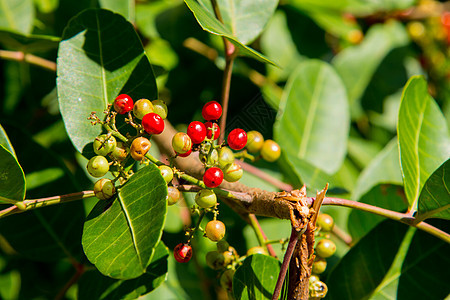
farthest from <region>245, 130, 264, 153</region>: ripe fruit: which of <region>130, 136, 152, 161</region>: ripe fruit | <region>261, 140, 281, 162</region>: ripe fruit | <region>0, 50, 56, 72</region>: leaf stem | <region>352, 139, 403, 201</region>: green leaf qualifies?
<region>0, 50, 56, 72</region>: leaf stem

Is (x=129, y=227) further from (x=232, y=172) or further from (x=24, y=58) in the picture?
(x=24, y=58)

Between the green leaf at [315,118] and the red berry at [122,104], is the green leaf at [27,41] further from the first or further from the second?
the green leaf at [315,118]

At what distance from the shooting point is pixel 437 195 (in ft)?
4.31

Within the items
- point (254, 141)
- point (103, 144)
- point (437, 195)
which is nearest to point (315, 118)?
point (254, 141)

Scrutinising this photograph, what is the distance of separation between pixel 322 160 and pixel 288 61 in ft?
2.59

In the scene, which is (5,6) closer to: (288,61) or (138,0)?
(138,0)

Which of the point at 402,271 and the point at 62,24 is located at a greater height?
the point at 62,24

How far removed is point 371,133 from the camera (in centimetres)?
318

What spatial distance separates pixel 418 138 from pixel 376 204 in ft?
1.19

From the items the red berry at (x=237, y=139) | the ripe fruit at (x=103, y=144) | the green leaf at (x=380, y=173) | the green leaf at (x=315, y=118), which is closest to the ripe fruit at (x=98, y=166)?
the ripe fruit at (x=103, y=144)

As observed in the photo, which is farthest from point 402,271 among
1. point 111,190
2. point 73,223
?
point 73,223

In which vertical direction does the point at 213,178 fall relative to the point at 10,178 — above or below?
above

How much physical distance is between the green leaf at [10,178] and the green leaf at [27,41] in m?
0.71

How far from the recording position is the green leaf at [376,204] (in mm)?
1864
